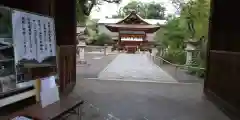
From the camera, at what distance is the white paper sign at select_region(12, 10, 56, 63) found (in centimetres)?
299

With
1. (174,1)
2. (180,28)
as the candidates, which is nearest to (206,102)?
(180,28)

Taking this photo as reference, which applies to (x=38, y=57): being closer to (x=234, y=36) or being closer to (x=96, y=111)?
(x=96, y=111)

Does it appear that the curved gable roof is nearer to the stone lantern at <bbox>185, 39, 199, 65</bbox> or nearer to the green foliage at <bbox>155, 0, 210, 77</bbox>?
the green foliage at <bbox>155, 0, 210, 77</bbox>

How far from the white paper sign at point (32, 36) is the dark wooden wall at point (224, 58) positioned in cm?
317

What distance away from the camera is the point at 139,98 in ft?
19.8

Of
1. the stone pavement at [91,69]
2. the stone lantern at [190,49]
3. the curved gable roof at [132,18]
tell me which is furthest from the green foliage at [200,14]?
the curved gable roof at [132,18]

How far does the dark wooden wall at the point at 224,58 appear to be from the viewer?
15.5 feet

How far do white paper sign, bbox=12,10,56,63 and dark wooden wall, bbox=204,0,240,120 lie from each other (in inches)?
125

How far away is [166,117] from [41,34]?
2.52 metres

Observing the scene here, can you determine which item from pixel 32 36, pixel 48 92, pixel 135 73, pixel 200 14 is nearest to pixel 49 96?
pixel 48 92

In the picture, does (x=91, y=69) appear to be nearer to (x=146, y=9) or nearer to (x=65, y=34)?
(x=65, y=34)

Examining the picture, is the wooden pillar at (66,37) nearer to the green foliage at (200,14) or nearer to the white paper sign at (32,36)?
the white paper sign at (32,36)

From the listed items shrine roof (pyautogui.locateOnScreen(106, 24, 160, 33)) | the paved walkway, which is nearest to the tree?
shrine roof (pyautogui.locateOnScreen(106, 24, 160, 33))

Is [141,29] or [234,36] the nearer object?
[234,36]
